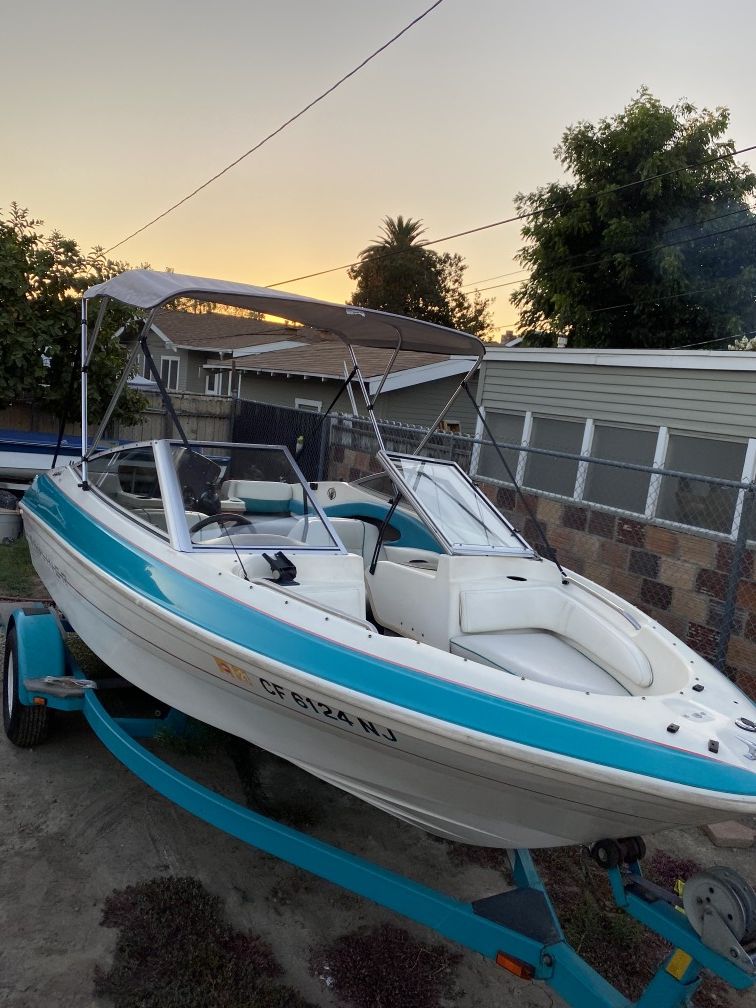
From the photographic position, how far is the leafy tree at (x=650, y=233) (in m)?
17.3

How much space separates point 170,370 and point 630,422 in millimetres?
18437

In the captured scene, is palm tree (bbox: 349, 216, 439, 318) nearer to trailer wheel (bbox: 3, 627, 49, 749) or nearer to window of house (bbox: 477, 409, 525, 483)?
window of house (bbox: 477, 409, 525, 483)

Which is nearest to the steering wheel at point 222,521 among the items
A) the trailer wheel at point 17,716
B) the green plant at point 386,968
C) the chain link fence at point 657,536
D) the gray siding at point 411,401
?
the trailer wheel at point 17,716

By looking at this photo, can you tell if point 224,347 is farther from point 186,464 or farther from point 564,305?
point 186,464

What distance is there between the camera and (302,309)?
4.72m

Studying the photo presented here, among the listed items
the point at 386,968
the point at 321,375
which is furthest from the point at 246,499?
the point at 321,375

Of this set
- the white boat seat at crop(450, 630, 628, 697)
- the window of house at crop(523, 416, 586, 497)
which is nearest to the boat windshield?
the white boat seat at crop(450, 630, 628, 697)

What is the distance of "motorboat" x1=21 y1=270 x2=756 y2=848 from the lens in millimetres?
2701

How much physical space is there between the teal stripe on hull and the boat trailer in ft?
1.06

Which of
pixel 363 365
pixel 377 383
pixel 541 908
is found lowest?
pixel 541 908

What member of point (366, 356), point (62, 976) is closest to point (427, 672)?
point (62, 976)

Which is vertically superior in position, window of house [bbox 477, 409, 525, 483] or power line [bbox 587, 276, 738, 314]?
power line [bbox 587, 276, 738, 314]

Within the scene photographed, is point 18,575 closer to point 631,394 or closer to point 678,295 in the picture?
point 631,394

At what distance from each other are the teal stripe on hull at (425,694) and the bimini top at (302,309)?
1428mm
